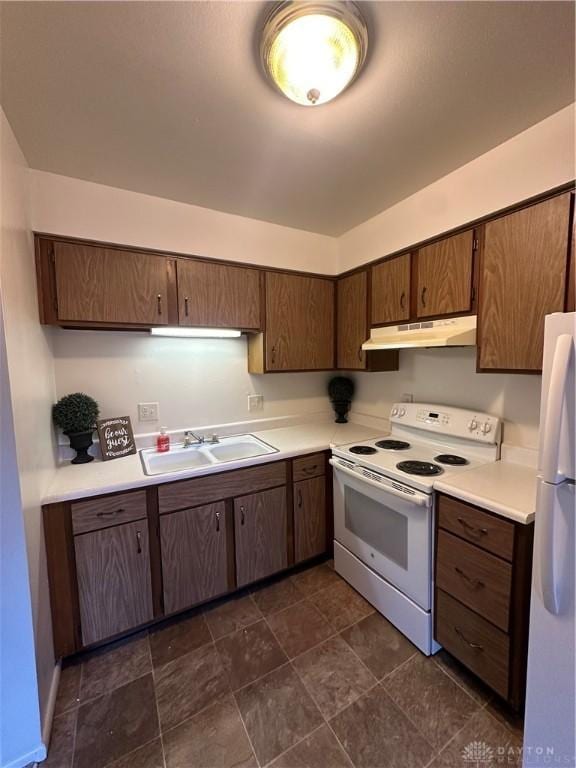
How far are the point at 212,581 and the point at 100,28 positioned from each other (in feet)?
7.65

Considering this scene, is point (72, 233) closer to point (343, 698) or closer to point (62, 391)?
point (62, 391)

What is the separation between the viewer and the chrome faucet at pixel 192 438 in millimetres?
2145

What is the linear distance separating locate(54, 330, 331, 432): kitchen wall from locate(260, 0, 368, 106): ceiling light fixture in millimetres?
1517

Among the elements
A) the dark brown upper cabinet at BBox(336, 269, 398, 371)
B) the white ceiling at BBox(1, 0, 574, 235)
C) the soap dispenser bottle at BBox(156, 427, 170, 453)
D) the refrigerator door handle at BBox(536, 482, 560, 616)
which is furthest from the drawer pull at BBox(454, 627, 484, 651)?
the white ceiling at BBox(1, 0, 574, 235)

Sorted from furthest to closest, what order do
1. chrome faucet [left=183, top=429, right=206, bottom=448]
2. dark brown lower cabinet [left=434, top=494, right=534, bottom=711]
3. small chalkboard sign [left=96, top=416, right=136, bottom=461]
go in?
chrome faucet [left=183, top=429, right=206, bottom=448] < small chalkboard sign [left=96, top=416, right=136, bottom=461] < dark brown lower cabinet [left=434, top=494, right=534, bottom=711]

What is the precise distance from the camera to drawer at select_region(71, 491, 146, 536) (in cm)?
145

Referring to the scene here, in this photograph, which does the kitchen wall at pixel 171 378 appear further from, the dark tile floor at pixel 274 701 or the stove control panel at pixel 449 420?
the dark tile floor at pixel 274 701

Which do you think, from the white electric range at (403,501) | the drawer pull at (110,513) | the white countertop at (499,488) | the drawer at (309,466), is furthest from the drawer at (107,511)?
the white countertop at (499,488)

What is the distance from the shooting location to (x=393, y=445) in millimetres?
2023

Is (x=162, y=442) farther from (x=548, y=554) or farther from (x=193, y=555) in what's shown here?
(x=548, y=554)

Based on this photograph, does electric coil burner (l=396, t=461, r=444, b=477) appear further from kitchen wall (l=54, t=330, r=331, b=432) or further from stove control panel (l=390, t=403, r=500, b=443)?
kitchen wall (l=54, t=330, r=331, b=432)

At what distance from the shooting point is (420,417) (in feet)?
6.76

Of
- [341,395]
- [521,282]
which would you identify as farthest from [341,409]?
[521,282]

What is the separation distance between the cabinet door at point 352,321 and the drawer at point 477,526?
109cm
